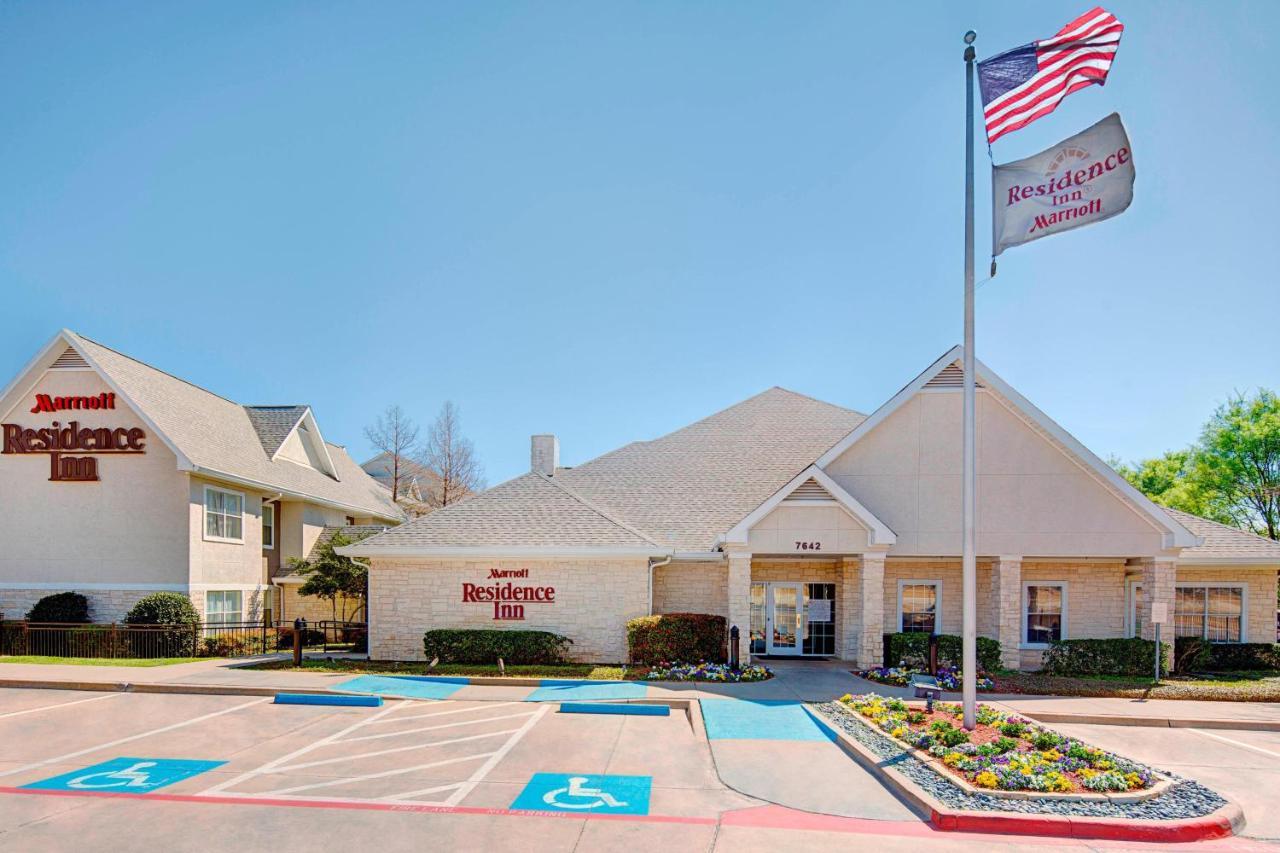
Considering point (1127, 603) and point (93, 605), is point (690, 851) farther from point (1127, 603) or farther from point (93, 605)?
point (93, 605)

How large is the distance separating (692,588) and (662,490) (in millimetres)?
3867

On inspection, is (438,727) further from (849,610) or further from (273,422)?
(273,422)

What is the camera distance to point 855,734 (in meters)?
11.4

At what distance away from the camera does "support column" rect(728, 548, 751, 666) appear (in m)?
17.7

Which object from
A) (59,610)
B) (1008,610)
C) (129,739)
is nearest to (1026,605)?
(1008,610)

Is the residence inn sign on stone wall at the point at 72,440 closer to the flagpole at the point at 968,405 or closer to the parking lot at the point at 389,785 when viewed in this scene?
the parking lot at the point at 389,785

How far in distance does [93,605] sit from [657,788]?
70.6 ft

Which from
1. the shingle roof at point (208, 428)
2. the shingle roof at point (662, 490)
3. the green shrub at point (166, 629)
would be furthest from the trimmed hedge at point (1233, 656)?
the shingle roof at point (208, 428)

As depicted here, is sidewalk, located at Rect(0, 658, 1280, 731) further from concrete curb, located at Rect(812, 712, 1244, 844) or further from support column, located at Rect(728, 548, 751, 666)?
concrete curb, located at Rect(812, 712, 1244, 844)

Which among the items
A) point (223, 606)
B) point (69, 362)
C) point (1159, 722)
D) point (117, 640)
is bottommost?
point (117, 640)

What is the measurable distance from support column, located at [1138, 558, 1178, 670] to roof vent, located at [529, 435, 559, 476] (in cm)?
1718

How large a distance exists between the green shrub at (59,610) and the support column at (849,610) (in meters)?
22.3

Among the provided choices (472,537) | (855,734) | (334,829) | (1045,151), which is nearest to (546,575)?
(472,537)

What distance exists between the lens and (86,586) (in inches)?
883
